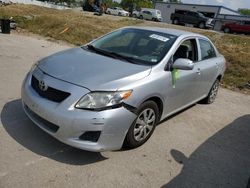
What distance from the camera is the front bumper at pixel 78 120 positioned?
10.7 ft

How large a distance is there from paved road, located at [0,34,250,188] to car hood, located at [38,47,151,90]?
0.92 metres

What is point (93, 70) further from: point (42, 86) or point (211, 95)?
point (211, 95)

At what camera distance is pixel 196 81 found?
516cm

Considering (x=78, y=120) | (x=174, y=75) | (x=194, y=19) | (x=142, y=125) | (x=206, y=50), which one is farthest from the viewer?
(x=194, y=19)

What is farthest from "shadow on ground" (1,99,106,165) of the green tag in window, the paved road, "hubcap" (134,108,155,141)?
the green tag in window

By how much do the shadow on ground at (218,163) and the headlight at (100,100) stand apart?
115 cm

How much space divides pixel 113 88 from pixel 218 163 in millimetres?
1889

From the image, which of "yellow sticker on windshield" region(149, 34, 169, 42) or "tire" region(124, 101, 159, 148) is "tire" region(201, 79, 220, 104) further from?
"tire" region(124, 101, 159, 148)

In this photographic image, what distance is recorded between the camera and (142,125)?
3965 millimetres

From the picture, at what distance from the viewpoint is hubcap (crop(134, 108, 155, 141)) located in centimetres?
388

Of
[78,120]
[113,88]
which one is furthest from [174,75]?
[78,120]

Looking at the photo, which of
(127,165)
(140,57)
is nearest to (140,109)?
(127,165)

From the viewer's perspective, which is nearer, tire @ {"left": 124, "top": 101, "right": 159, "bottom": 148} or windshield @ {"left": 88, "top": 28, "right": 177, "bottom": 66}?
tire @ {"left": 124, "top": 101, "right": 159, "bottom": 148}

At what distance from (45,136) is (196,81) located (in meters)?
2.78
